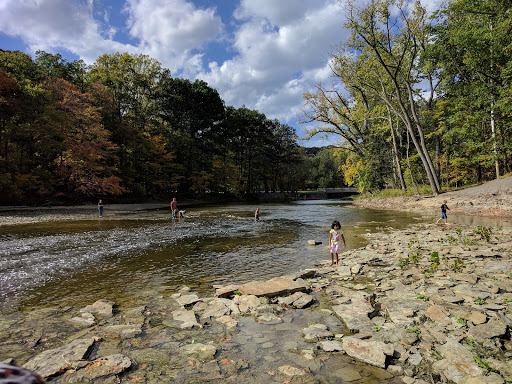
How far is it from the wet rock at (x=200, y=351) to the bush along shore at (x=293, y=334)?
0.02 meters

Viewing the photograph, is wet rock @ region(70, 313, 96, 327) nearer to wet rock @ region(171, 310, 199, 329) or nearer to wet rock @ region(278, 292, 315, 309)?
wet rock @ region(171, 310, 199, 329)

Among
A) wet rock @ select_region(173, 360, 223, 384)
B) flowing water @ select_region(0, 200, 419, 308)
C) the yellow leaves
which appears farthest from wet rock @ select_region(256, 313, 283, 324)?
the yellow leaves

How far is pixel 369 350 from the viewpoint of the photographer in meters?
3.77

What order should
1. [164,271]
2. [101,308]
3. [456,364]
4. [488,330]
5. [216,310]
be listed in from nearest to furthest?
1. [456,364]
2. [488,330]
3. [216,310]
4. [101,308]
5. [164,271]

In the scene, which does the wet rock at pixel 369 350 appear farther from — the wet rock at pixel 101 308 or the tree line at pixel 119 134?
the tree line at pixel 119 134

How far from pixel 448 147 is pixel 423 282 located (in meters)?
40.5

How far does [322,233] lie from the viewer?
16484mm

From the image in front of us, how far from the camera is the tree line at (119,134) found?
1161 inches

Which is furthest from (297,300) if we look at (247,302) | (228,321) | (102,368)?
(102,368)

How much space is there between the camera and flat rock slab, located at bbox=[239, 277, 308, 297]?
6.16m

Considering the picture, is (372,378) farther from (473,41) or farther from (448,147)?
(448,147)

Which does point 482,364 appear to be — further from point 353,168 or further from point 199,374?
point 353,168

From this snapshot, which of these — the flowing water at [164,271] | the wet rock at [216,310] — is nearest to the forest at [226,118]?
the flowing water at [164,271]

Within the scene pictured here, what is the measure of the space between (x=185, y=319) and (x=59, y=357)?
2003mm
